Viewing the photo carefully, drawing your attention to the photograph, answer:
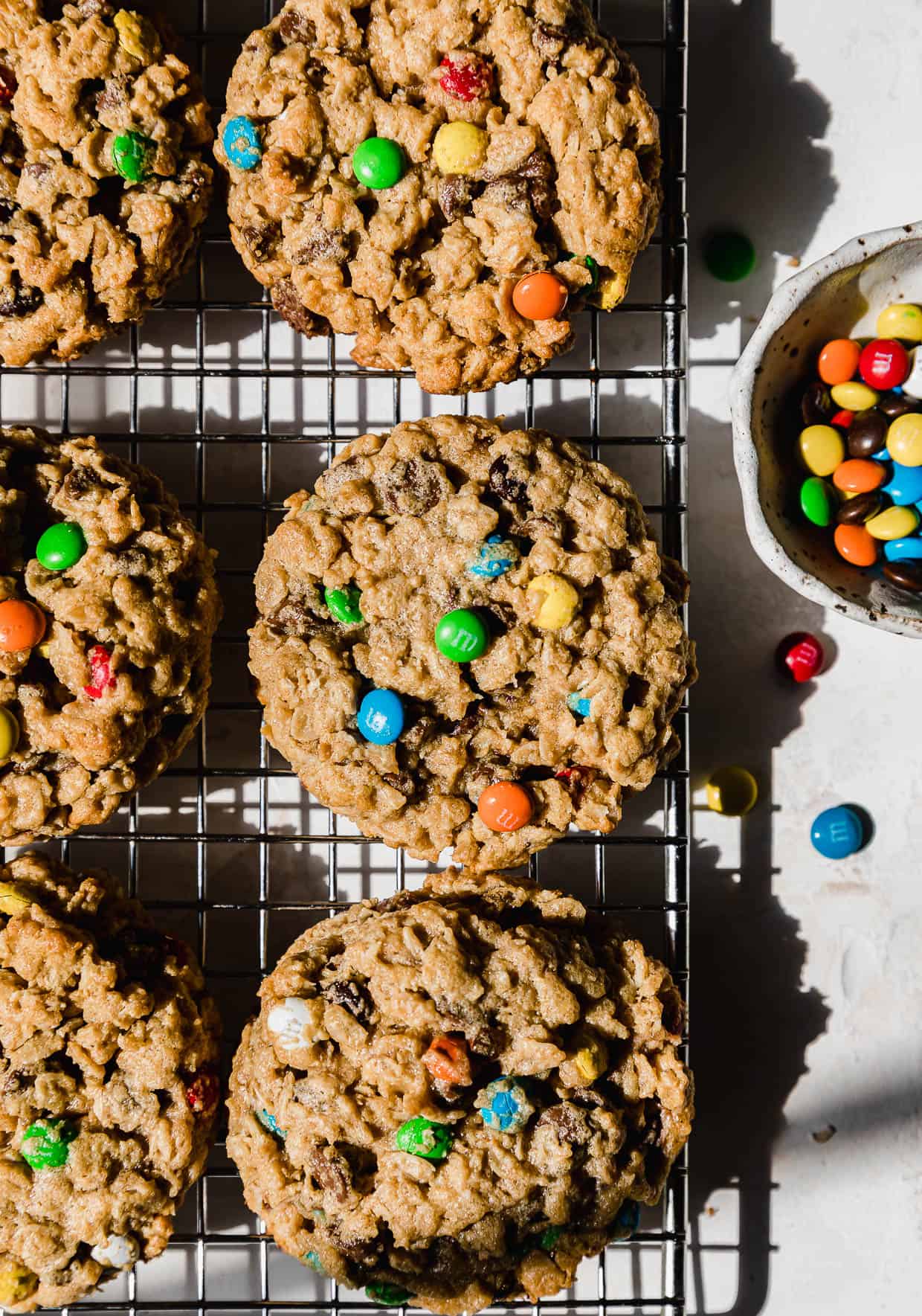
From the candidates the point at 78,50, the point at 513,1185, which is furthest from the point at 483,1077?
the point at 78,50

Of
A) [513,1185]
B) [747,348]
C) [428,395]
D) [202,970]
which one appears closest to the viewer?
[513,1185]

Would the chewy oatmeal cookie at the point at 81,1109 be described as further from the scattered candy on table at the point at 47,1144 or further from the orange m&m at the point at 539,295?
the orange m&m at the point at 539,295

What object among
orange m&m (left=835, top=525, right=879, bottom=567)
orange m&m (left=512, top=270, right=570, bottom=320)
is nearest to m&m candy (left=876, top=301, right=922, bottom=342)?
orange m&m (left=835, top=525, right=879, bottom=567)

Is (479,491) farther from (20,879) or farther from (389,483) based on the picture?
(20,879)

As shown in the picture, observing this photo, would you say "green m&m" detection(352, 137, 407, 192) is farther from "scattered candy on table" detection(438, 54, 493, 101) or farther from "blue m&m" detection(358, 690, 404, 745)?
"blue m&m" detection(358, 690, 404, 745)

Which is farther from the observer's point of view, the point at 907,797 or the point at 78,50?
the point at 907,797

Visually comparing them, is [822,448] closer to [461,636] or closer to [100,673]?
[461,636]

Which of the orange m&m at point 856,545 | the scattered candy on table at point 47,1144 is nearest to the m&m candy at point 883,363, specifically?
the orange m&m at point 856,545
